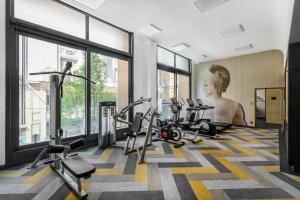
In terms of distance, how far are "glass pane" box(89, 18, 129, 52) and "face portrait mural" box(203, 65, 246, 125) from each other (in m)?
5.38

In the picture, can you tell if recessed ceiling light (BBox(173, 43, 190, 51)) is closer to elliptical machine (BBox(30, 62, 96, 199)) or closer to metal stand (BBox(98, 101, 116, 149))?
metal stand (BBox(98, 101, 116, 149))

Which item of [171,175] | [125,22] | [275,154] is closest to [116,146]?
[171,175]

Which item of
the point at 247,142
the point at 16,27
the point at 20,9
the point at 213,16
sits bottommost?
the point at 247,142

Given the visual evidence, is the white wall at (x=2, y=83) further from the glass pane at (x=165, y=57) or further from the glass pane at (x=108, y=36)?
the glass pane at (x=165, y=57)

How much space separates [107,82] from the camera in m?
5.13

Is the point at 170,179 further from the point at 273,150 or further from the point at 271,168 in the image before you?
the point at 273,150

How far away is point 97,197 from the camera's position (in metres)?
2.10

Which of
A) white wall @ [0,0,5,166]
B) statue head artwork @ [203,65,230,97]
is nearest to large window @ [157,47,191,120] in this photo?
statue head artwork @ [203,65,230,97]

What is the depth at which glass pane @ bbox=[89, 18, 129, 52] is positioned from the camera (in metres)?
4.60

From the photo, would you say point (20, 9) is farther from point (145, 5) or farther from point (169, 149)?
point (169, 149)

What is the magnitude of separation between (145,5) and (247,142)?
15.6 feet

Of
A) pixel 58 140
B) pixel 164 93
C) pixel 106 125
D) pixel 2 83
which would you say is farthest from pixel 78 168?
pixel 164 93

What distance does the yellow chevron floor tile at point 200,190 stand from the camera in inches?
83.0

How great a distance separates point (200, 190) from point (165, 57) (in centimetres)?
602
